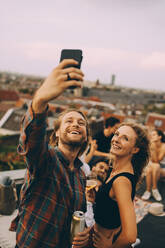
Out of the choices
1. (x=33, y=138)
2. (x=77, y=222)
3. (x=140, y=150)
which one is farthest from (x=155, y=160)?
(x=33, y=138)

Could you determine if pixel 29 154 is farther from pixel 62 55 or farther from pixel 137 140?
pixel 137 140

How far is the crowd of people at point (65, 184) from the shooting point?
1.14 metres

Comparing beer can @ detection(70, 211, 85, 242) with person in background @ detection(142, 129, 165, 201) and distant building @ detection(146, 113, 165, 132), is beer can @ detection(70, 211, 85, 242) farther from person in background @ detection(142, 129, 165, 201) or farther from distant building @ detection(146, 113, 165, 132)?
distant building @ detection(146, 113, 165, 132)

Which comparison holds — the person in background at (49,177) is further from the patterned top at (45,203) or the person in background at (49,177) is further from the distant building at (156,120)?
the distant building at (156,120)

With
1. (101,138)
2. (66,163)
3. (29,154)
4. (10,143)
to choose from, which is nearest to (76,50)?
(29,154)

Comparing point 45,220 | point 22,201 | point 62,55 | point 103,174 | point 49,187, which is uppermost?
point 62,55

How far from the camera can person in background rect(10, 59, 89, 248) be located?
1.03 metres

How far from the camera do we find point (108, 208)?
1.69 metres

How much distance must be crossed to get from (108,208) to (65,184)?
1.48ft

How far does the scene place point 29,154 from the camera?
1.23 metres

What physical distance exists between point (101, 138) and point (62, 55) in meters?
3.68

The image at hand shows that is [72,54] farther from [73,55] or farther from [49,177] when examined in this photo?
[49,177]

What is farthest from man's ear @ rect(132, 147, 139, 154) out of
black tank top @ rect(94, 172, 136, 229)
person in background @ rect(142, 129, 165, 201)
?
person in background @ rect(142, 129, 165, 201)

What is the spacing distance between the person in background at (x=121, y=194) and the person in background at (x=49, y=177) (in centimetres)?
17
